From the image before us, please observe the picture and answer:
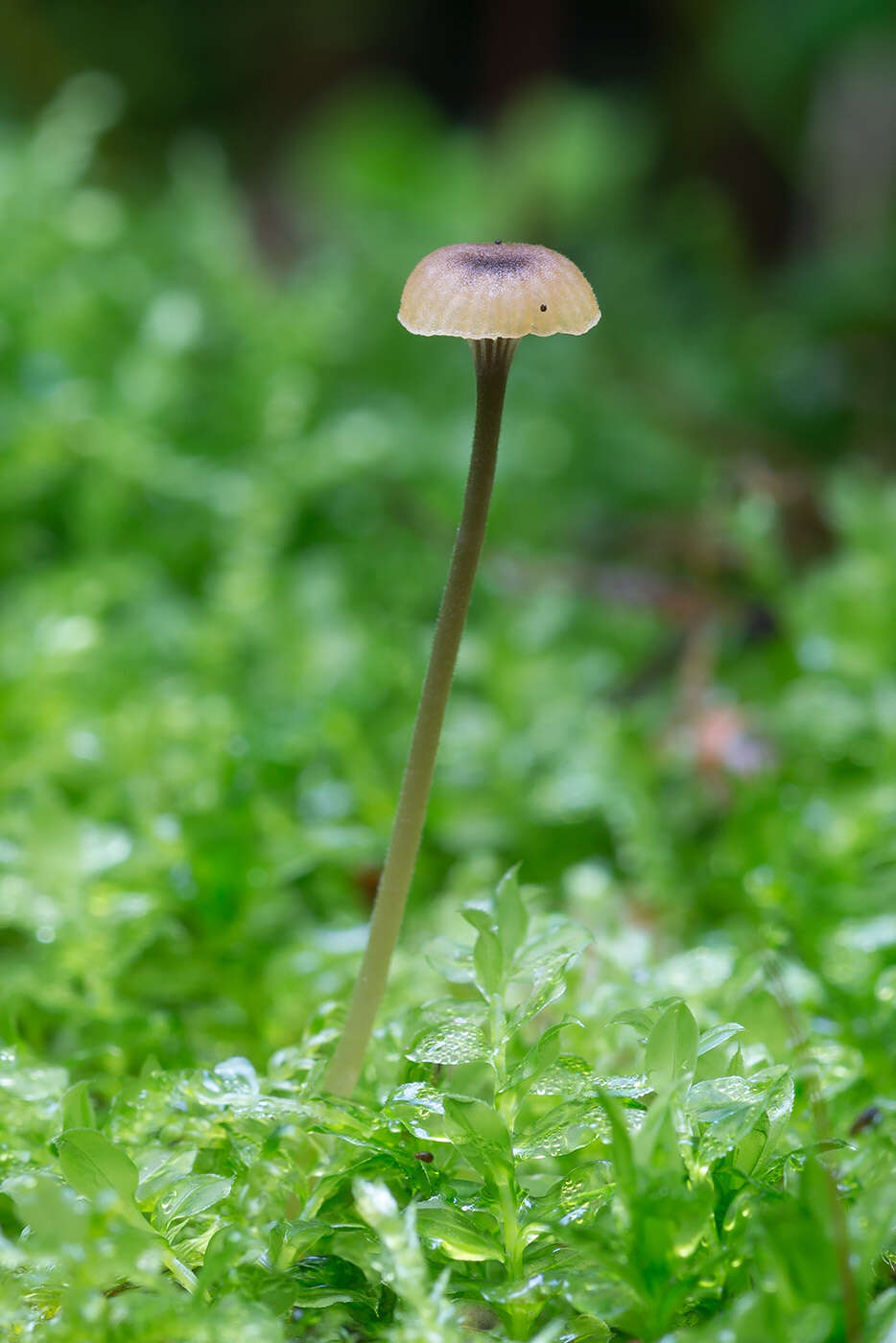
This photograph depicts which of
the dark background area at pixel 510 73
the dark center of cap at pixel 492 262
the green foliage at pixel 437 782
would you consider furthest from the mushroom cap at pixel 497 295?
the dark background area at pixel 510 73

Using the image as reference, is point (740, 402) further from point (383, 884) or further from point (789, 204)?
point (383, 884)

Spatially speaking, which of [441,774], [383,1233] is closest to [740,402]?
[441,774]

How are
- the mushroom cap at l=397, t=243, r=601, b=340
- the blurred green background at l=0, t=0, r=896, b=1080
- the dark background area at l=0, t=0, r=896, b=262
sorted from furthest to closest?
1. the dark background area at l=0, t=0, r=896, b=262
2. the blurred green background at l=0, t=0, r=896, b=1080
3. the mushroom cap at l=397, t=243, r=601, b=340

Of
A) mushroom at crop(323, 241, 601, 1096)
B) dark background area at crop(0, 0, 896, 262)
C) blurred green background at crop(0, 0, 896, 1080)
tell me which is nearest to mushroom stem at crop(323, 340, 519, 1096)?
mushroom at crop(323, 241, 601, 1096)

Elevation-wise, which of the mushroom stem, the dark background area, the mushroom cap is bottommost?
the mushroom stem

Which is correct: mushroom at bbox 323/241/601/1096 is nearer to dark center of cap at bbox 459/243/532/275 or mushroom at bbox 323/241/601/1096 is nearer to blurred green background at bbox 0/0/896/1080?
dark center of cap at bbox 459/243/532/275
